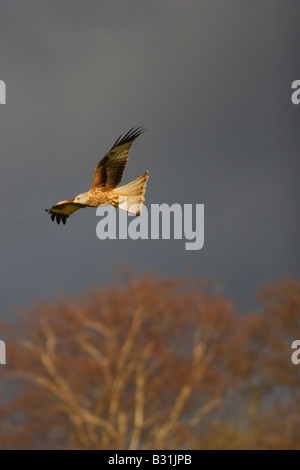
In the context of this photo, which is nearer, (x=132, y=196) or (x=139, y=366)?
(x=132, y=196)

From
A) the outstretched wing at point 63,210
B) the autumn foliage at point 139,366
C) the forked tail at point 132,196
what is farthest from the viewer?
the autumn foliage at point 139,366

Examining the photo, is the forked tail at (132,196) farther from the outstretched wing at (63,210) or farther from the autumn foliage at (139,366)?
the autumn foliage at (139,366)

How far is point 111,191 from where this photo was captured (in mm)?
1814

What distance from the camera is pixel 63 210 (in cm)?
189

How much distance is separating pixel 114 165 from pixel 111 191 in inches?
9.5

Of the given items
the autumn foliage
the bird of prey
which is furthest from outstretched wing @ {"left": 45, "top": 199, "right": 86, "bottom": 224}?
the autumn foliage

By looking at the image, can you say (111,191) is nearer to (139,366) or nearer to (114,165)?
(114,165)

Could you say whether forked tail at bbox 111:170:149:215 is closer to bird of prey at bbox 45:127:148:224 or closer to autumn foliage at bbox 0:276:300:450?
bird of prey at bbox 45:127:148:224

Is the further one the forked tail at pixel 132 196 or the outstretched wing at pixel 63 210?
the outstretched wing at pixel 63 210

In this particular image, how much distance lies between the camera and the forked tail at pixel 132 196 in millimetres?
1723

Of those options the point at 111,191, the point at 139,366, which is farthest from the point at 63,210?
the point at 139,366

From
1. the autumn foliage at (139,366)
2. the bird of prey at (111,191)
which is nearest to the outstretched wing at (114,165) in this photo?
the bird of prey at (111,191)

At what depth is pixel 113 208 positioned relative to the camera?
1.73 m
